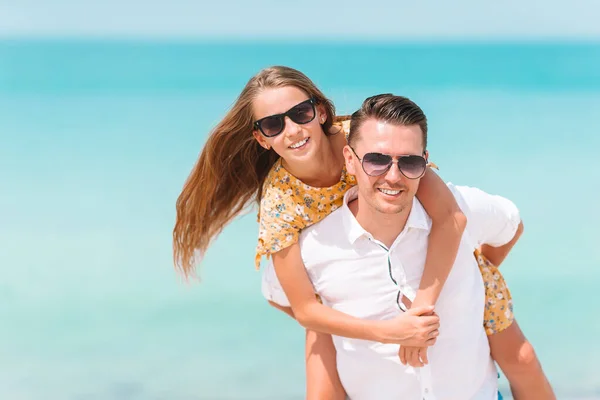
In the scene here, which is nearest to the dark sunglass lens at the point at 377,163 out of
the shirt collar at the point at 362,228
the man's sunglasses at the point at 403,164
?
the man's sunglasses at the point at 403,164

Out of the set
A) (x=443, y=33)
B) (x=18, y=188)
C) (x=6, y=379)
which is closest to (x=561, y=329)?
(x=6, y=379)

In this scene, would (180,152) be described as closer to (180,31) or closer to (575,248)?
(180,31)

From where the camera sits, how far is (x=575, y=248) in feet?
28.9

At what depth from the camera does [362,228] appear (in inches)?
135

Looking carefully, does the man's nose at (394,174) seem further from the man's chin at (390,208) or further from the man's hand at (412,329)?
the man's hand at (412,329)

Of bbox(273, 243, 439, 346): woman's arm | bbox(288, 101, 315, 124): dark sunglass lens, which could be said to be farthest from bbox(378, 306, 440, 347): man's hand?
bbox(288, 101, 315, 124): dark sunglass lens

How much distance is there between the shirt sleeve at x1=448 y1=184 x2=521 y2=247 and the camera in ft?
11.9

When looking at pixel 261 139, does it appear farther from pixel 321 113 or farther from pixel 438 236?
pixel 438 236

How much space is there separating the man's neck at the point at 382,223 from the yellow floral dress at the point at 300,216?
216mm

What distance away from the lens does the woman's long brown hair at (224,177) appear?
3758 millimetres

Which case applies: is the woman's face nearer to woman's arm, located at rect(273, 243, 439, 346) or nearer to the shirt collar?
the shirt collar

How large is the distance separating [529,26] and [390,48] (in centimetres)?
267

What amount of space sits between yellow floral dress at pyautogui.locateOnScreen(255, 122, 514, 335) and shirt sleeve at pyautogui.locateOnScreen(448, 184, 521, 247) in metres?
0.11

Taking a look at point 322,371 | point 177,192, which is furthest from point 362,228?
point 177,192
